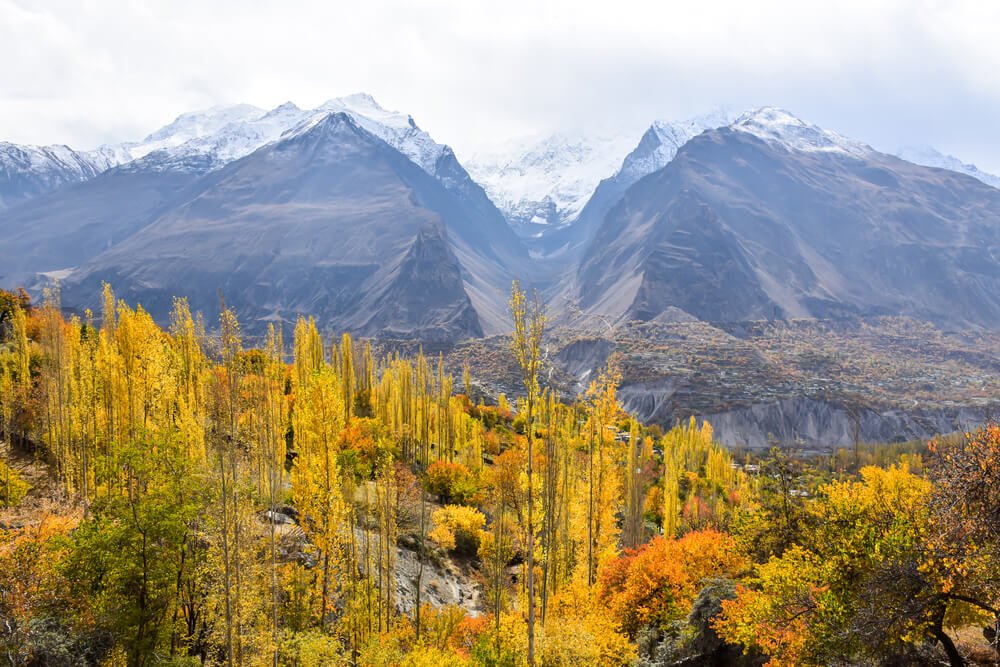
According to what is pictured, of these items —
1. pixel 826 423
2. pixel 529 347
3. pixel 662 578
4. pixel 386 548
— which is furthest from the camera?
pixel 826 423

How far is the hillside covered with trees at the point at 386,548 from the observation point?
15.3 m

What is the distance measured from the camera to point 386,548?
26.8 meters

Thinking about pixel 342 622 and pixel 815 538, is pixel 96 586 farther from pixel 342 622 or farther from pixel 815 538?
pixel 815 538

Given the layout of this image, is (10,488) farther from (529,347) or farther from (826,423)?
(826,423)

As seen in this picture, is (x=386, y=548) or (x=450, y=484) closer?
(x=386, y=548)

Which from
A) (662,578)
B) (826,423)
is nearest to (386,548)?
(662,578)

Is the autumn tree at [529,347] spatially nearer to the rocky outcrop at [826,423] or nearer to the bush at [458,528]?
the bush at [458,528]

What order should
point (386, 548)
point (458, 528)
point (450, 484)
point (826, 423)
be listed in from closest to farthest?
1. point (386, 548)
2. point (458, 528)
3. point (450, 484)
4. point (826, 423)

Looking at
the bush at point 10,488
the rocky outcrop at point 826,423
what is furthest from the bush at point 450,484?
the rocky outcrop at point 826,423

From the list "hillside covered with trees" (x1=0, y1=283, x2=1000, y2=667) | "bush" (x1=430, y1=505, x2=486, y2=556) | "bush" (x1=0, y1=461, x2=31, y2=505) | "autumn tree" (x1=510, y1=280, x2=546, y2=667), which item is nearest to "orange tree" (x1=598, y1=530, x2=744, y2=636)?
"hillside covered with trees" (x1=0, y1=283, x2=1000, y2=667)

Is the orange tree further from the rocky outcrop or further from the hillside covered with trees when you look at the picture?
the rocky outcrop

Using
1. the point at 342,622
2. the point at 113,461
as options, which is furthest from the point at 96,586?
the point at 342,622

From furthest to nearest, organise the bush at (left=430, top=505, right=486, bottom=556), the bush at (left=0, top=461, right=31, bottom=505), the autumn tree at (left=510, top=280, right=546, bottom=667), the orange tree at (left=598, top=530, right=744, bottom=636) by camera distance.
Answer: the bush at (left=430, top=505, right=486, bottom=556)
the orange tree at (left=598, top=530, right=744, bottom=636)
the bush at (left=0, top=461, right=31, bottom=505)
the autumn tree at (left=510, top=280, right=546, bottom=667)

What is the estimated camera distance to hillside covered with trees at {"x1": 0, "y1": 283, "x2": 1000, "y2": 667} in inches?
603
